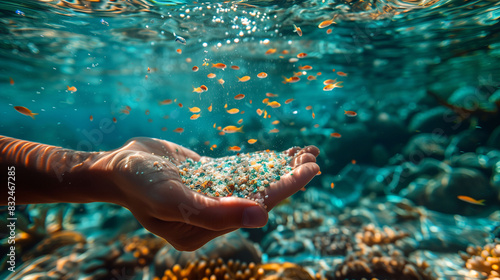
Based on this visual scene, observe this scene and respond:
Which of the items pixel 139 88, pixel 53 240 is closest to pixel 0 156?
pixel 53 240

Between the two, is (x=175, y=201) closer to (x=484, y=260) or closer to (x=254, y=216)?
(x=254, y=216)

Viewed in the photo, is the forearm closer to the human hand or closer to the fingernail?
the human hand

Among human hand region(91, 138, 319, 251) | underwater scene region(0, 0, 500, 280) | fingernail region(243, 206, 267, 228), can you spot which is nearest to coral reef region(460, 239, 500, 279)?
underwater scene region(0, 0, 500, 280)

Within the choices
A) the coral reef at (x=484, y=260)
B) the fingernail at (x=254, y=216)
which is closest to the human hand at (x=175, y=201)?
the fingernail at (x=254, y=216)

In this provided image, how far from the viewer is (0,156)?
9.34 feet

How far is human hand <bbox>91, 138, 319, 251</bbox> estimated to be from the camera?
247cm

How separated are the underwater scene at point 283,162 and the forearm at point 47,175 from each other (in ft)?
0.09

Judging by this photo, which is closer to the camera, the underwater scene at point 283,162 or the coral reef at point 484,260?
the underwater scene at point 283,162

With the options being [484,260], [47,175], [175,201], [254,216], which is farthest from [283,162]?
[484,260]

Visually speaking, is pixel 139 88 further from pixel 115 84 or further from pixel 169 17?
pixel 169 17

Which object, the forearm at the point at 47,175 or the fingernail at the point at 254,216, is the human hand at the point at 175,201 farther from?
the forearm at the point at 47,175

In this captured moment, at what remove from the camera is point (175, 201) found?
2.48 m

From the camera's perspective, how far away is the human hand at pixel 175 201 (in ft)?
8.10

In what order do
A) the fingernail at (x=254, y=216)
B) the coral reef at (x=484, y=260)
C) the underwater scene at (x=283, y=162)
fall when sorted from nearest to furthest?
the fingernail at (x=254, y=216) → the underwater scene at (x=283, y=162) → the coral reef at (x=484, y=260)
